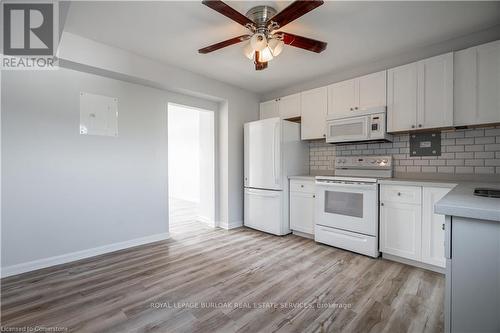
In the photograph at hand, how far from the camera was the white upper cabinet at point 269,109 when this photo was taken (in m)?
4.11

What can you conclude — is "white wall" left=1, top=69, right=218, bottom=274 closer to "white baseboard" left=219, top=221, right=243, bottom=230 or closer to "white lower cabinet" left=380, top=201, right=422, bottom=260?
"white baseboard" left=219, top=221, right=243, bottom=230

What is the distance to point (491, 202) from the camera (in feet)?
3.49

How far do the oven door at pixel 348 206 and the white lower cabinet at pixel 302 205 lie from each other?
0.19m

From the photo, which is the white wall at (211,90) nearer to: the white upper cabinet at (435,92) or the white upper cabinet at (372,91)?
the white upper cabinet at (372,91)

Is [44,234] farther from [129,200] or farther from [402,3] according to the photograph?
[402,3]

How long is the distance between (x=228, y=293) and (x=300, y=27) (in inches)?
101

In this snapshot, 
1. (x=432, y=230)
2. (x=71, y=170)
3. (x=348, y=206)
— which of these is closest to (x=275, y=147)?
(x=348, y=206)

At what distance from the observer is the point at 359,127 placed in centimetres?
299

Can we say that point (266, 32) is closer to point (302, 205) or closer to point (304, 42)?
point (304, 42)

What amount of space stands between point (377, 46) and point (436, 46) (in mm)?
644

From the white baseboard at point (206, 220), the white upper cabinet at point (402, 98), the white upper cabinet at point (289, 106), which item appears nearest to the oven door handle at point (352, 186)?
the white upper cabinet at point (402, 98)

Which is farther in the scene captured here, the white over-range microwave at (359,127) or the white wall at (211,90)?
the white over-range microwave at (359,127)

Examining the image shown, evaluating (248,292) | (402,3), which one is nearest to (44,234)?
(248,292)

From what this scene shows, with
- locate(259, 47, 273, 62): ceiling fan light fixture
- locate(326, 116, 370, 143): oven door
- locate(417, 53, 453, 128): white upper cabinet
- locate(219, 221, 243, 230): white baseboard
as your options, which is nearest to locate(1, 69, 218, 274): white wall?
locate(219, 221, 243, 230): white baseboard
